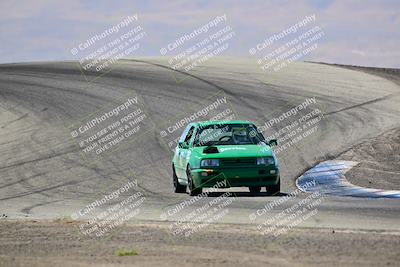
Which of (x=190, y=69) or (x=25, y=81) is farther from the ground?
(x=25, y=81)

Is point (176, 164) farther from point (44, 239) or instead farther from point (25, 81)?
point (25, 81)

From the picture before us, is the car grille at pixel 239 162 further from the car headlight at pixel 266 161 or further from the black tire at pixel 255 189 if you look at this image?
the black tire at pixel 255 189

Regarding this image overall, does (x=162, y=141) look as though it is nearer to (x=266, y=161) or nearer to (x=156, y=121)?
(x=156, y=121)

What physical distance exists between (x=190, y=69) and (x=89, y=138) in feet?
50.9

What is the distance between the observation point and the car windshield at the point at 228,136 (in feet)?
62.2

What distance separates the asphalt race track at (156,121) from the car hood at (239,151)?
770 mm

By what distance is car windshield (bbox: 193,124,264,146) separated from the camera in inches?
747

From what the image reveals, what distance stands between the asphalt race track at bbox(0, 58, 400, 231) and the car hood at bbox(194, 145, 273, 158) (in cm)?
77

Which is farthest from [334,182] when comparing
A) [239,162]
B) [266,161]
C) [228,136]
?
[239,162]

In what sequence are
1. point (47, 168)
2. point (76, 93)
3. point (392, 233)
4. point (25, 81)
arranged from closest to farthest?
1. point (392, 233)
2. point (47, 168)
3. point (76, 93)
4. point (25, 81)

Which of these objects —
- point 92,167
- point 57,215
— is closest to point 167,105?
point 92,167

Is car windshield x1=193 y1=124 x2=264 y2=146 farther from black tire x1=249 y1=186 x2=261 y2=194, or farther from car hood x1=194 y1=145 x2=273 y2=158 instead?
black tire x1=249 y1=186 x2=261 y2=194

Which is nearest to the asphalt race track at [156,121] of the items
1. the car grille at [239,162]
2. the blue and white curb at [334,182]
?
the blue and white curb at [334,182]

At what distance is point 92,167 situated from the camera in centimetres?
2275
